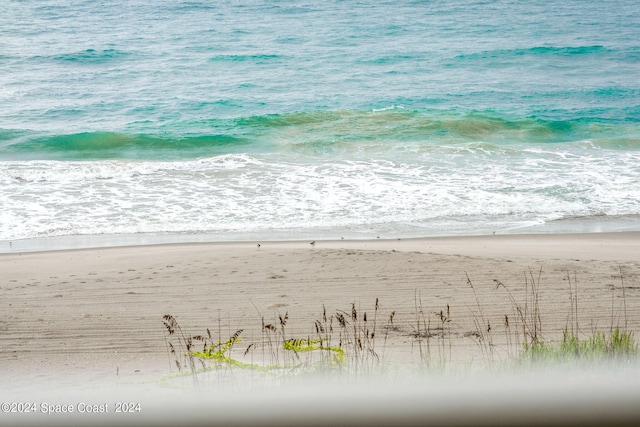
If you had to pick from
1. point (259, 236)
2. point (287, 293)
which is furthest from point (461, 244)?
point (287, 293)

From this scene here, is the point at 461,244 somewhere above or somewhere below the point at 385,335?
above

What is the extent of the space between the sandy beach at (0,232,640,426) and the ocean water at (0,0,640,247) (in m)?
1.31

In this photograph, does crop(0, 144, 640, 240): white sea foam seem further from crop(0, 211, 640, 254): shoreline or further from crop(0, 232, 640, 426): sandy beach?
crop(0, 232, 640, 426): sandy beach

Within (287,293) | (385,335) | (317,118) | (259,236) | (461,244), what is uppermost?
(317,118)

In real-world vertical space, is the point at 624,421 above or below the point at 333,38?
below

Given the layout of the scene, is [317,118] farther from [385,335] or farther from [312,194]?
[385,335]

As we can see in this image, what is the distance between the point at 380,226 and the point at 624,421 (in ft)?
28.8

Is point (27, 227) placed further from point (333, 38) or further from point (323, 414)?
point (333, 38)

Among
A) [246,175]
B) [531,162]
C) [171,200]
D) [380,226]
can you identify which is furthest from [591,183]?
[171,200]

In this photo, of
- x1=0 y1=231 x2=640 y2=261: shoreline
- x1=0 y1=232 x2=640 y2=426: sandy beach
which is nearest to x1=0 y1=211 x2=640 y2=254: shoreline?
x1=0 y1=231 x2=640 y2=261: shoreline

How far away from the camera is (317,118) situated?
19.5 m

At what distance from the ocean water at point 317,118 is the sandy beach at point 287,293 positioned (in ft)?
4.30

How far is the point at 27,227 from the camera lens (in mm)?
9266

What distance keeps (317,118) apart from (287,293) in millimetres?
13686
